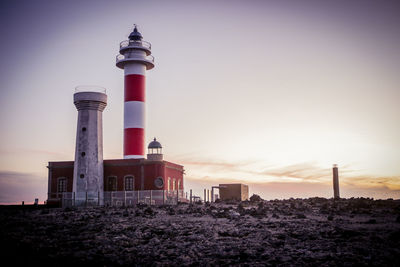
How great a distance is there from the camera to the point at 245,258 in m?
13.9

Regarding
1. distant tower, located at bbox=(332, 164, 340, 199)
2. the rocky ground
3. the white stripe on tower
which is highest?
the white stripe on tower

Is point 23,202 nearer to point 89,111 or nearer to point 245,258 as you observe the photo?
point 89,111

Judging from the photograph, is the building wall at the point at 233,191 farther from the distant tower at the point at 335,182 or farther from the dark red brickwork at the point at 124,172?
the distant tower at the point at 335,182

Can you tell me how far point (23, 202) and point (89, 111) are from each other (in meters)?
8.77

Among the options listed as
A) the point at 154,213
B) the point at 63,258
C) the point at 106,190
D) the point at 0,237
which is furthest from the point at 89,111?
the point at 63,258

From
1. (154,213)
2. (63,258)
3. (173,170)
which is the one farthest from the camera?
(173,170)

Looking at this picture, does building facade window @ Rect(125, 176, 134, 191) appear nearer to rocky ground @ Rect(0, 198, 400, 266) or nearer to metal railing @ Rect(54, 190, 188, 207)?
metal railing @ Rect(54, 190, 188, 207)

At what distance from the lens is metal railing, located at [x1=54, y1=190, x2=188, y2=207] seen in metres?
33.1

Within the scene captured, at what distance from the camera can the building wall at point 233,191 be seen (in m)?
39.4

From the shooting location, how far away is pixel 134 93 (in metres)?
38.1

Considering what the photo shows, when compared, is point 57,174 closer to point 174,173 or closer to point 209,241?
point 174,173

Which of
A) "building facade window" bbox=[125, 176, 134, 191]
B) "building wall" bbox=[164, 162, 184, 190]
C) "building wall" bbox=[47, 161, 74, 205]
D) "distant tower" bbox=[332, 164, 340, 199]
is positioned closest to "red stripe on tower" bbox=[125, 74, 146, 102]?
"building wall" bbox=[164, 162, 184, 190]

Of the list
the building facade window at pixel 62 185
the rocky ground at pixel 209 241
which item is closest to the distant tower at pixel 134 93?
the building facade window at pixel 62 185

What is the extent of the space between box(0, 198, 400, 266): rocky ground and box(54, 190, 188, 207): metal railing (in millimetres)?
11455
